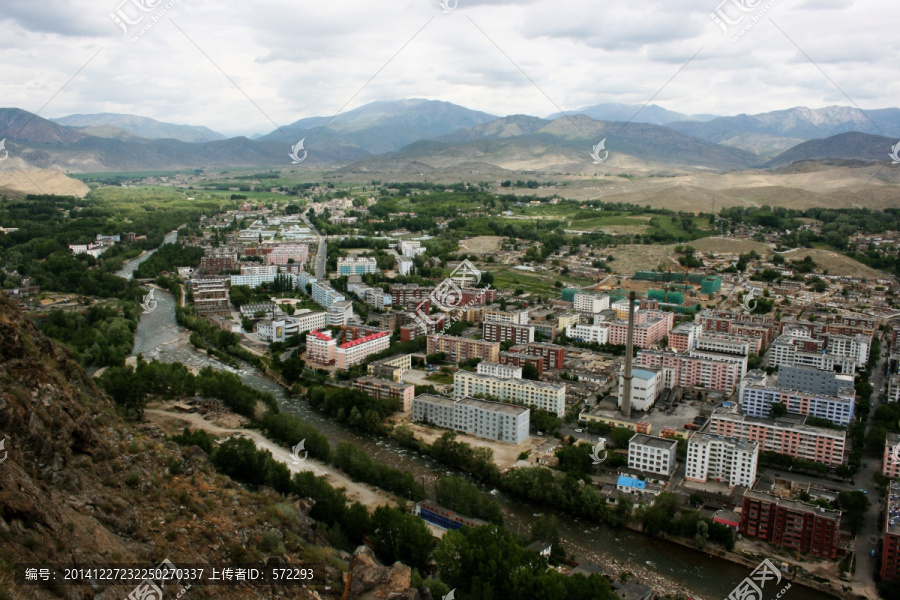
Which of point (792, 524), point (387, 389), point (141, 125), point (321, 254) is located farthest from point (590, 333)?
point (141, 125)

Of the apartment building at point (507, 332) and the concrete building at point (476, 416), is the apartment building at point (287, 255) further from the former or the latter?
the concrete building at point (476, 416)

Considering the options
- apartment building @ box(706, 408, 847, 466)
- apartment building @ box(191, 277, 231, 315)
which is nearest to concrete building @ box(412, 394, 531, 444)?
apartment building @ box(706, 408, 847, 466)

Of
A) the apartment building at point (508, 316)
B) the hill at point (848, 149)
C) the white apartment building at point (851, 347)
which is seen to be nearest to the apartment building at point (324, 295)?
the apartment building at point (508, 316)

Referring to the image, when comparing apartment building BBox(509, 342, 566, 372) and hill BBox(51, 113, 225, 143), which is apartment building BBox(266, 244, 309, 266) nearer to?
apartment building BBox(509, 342, 566, 372)

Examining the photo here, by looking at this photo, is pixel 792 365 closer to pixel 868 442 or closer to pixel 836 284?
pixel 868 442

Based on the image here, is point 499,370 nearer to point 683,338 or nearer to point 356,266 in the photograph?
point 683,338
